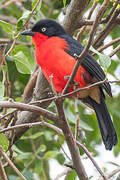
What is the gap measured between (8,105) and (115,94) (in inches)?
85.7

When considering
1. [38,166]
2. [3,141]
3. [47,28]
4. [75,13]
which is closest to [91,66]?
[75,13]

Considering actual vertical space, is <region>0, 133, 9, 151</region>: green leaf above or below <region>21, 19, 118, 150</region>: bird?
below

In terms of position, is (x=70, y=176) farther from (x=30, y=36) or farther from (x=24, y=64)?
(x=30, y=36)

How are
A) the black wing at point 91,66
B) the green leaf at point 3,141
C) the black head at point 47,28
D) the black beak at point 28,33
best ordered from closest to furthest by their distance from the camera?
the green leaf at point 3,141
the black wing at point 91,66
the black beak at point 28,33
the black head at point 47,28

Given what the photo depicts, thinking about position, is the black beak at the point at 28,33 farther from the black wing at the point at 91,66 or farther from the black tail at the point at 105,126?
the black tail at the point at 105,126

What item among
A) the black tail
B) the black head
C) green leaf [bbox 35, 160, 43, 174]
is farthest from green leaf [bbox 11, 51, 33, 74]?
green leaf [bbox 35, 160, 43, 174]

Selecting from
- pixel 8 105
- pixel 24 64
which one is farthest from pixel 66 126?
pixel 24 64

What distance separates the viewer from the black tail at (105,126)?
315cm

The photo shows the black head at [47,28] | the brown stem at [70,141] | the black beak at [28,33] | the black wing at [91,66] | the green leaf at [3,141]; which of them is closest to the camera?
the brown stem at [70,141]

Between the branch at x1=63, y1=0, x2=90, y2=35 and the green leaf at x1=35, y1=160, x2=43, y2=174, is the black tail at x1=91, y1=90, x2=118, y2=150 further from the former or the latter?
the green leaf at x1=35, y1=160, x2=43, y2=174

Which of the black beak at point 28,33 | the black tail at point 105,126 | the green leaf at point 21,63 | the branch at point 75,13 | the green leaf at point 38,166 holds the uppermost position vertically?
the black beak at point 28,33

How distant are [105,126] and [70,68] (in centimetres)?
58

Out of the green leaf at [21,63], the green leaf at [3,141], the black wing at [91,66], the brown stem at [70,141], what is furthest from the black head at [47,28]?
the brown stem at [70,141]

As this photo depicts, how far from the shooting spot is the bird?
3191 mm
